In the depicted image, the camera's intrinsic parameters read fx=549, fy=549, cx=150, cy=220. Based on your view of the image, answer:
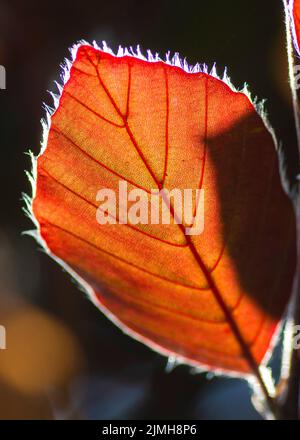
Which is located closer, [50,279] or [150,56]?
[150,56]

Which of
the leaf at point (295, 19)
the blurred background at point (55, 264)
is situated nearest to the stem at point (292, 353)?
the leaf at point (295, 19)

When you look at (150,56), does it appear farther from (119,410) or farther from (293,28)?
(119,410)

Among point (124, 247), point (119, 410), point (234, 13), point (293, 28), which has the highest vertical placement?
point (234, 13)
